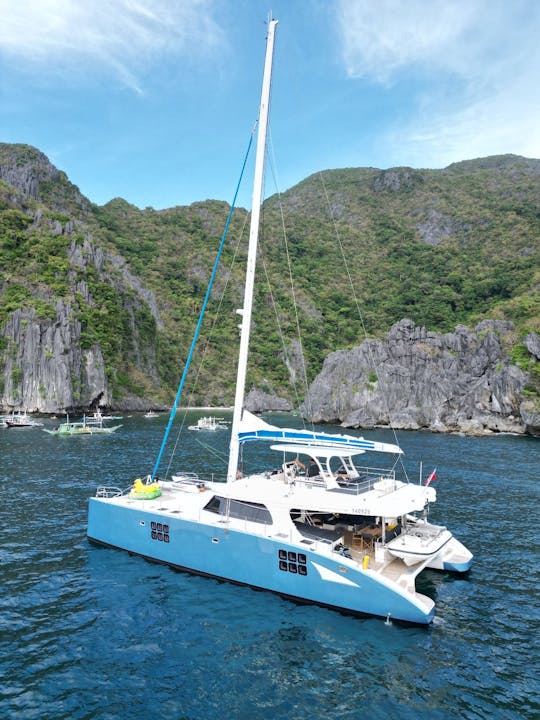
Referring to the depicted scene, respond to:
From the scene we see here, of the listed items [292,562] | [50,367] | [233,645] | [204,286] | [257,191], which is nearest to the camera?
[233,645]

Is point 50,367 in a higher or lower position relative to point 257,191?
lower

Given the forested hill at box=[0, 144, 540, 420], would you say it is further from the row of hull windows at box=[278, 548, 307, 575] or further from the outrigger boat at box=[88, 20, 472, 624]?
the row of hull windows at box=[278, 548, 307, 575]

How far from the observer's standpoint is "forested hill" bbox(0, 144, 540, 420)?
9544cm

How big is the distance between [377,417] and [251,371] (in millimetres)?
62135

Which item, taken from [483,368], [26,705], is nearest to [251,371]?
[483,368]

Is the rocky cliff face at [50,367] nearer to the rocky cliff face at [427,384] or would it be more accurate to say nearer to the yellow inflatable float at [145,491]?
the rocky cliff face at [427,384]

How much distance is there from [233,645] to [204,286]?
568 ft

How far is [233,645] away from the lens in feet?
40.9

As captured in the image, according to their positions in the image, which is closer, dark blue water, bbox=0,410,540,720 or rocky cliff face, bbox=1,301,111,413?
dark blue water, bbox=0,410,540,720

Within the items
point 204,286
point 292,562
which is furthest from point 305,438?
point 204,286

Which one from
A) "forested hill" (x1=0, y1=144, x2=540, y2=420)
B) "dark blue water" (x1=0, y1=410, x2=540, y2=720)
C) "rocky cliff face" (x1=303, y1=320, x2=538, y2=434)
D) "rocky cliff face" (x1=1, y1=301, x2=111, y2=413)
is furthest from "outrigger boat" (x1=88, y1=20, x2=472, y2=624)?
"rocky cliff face" (x1=1, y1=301, x2=111, y2=413)

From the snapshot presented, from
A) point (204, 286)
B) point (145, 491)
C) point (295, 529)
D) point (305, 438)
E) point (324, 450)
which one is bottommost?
point (295, 529)

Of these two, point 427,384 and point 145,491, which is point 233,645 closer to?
point 145,491

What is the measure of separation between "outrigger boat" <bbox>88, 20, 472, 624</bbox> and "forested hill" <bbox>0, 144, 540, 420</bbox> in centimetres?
4843
